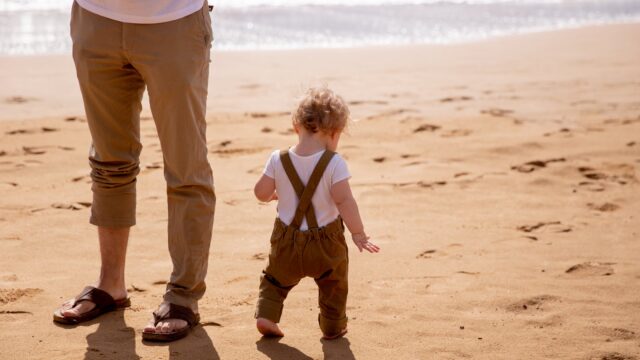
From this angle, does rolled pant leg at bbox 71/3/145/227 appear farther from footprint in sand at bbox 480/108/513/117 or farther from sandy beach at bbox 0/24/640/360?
footprint in sand at bbox 480/108/513/117

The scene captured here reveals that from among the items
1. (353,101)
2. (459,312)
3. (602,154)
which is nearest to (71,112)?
(353,101)

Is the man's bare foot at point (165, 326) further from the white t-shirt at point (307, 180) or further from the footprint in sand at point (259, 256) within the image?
the footprint in sand at point (259, 256)

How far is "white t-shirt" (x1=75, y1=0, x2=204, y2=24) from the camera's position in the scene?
3.28 metres

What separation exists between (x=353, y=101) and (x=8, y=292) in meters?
4.77

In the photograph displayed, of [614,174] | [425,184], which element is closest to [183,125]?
[425,184]

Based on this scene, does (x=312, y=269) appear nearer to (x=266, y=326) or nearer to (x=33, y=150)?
(x=266, y=326)

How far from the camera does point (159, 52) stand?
3293 mm

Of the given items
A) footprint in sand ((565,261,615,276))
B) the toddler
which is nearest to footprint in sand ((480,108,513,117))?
footprint in sand ((565,261,615,276))

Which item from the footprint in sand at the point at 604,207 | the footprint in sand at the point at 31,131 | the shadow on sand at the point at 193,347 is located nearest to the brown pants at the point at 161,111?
the shadow on sand at the point at 193,347

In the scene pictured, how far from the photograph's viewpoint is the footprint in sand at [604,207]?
17.1 ft

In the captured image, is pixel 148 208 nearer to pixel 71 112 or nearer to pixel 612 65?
pixel 71 112

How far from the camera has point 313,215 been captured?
132 inches

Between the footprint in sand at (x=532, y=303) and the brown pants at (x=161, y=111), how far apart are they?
126 cm

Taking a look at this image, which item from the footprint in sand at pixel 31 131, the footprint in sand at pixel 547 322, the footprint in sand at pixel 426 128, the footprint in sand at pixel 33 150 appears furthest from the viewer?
the footprint in sand at pixel 426 128
